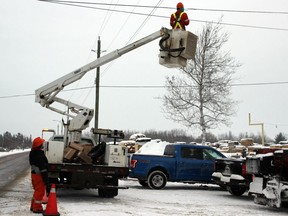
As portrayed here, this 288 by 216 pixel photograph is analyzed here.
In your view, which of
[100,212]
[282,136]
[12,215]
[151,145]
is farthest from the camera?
[282,136]

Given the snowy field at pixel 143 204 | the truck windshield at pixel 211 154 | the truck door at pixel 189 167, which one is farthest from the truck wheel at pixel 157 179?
the truck windshield at pixel 211 154

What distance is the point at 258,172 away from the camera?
981cm

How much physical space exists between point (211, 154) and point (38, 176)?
25.1ft

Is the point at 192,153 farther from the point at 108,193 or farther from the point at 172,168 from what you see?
the point at 108,193

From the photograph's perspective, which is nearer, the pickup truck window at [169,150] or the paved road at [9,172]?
the pickup truck window at [169,150]

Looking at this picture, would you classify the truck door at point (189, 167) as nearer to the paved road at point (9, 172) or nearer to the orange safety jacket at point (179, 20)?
the orange safety jacket at point (179, 20)

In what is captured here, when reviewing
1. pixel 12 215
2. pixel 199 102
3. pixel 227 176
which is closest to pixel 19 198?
pixel 12 215

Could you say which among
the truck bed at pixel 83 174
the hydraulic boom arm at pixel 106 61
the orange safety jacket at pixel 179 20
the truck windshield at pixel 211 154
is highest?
the orange safety jacket at pixel 179 20

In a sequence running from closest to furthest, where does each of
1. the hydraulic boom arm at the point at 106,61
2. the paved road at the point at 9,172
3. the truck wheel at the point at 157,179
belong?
the hydraulic boom arm at the point at 106,61, the truck wheel at the point at 157,179, the paved road at the point at 9,172

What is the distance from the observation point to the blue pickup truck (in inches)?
545

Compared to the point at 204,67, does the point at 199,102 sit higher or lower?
lower

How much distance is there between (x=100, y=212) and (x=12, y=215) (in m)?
1.76

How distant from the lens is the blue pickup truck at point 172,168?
13836 millimetres

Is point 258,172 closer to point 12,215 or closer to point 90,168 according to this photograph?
point 90,168
